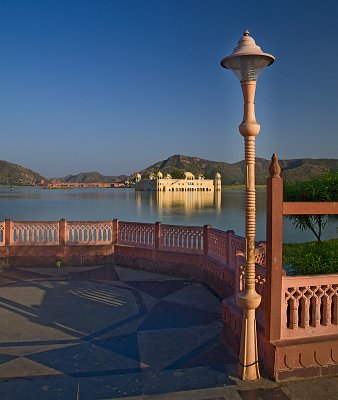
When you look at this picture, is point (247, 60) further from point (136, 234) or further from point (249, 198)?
point (136, 234)

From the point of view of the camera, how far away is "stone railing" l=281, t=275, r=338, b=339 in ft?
14.5

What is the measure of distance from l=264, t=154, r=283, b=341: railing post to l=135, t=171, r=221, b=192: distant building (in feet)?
468

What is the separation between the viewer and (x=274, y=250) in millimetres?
4277

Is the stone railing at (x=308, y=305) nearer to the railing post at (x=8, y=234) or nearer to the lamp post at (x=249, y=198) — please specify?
the lamp post at (x=249, y=198)

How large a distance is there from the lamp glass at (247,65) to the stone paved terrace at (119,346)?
354cm

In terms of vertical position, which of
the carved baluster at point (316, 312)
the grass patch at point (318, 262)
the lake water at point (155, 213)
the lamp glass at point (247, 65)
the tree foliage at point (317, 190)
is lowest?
the lake water at point (155, 213)

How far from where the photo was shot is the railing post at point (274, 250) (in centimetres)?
427

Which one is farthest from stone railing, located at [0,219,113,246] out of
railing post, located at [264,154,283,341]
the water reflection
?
the water reflection

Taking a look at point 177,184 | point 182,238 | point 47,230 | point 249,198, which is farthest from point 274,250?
point 177,184

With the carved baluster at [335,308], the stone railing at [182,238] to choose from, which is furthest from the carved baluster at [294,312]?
the stone railing at [182,238]

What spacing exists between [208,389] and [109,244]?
7645 mm

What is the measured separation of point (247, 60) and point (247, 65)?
62 mm

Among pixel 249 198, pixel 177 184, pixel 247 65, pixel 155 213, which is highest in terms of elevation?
pixel 177 184

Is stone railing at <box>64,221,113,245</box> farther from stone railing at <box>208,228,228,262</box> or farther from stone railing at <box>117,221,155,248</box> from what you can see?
stone railing at <box>208,228,228,262</box>
